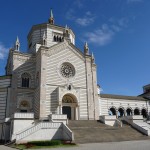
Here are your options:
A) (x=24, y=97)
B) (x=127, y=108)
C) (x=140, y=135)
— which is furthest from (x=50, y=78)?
(x=127, y=108)

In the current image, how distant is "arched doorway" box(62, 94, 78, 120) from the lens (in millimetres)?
36719

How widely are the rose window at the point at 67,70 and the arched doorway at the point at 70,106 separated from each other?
3.76 meters

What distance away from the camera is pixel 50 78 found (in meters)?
36.0

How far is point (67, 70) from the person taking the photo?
38688mm

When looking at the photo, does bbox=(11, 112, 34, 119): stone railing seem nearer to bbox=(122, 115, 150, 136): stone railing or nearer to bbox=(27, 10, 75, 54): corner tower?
bbox=(122, 115, 150, 136): stone railing

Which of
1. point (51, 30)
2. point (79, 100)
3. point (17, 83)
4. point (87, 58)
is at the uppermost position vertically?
point (51, 30)

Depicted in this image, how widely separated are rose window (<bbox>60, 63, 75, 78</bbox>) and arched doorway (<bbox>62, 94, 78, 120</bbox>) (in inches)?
148

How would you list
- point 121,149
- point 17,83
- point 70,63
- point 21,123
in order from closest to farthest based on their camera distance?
1. point 121,149
2. point 21,123
3. point 17,83
4. point 70,63

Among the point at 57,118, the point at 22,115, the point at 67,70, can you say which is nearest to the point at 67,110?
the point at 67,70

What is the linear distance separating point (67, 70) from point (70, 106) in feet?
21.3

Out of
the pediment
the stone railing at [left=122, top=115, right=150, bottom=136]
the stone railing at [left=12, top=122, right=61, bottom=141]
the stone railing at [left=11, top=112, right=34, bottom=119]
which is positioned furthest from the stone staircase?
the pediment

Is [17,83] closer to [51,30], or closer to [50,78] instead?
[50,78]

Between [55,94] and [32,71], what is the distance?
20.9ft

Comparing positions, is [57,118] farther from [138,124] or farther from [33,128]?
[138,124]
